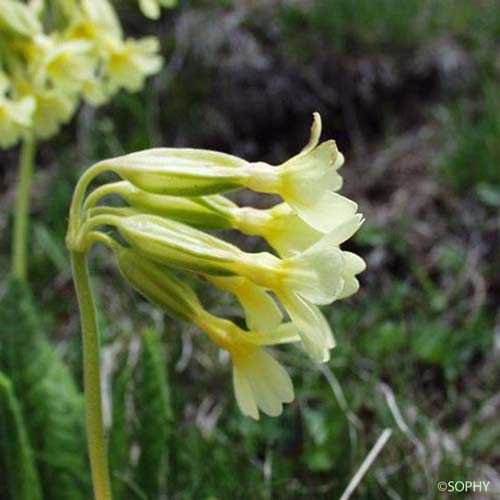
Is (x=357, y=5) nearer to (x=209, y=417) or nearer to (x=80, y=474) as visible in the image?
(x=209, y=417)

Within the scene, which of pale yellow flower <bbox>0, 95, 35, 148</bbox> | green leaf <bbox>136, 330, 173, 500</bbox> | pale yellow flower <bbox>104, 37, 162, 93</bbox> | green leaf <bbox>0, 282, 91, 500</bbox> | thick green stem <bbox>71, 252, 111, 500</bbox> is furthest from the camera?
pale yellow flower <bbox>104, 37, 162, 93</bbox>

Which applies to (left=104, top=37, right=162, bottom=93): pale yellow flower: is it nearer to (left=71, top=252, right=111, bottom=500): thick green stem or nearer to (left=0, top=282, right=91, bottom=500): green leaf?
(left=0, top=282, right=91, bottom=500): green leaf

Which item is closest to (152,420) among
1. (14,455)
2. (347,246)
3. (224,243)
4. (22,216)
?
(14,455)

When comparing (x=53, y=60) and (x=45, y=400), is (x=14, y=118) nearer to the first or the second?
(x=53, y=60)

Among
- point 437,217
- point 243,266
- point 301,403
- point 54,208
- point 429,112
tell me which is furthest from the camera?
point 429,112

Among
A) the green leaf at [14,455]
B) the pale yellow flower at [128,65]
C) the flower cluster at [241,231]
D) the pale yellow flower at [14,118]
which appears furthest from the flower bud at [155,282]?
the pale yellow flower at [128,65]

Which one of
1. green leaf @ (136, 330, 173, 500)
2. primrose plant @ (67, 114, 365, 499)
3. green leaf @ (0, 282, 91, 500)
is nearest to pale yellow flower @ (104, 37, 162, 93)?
green leaf @ (0, 282, 91, 500)

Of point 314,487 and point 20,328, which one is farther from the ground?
point 20,328

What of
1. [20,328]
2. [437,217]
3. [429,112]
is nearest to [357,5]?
[429,112]
